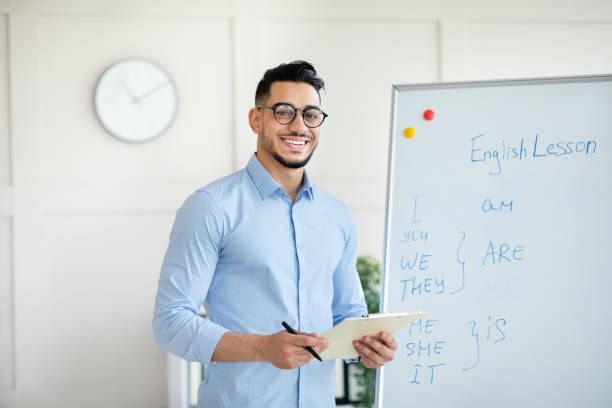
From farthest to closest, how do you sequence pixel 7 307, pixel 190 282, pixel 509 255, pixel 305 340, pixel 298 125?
pixel 7 307 < pixel 509 255 < pixel 298 125 < pixel 190 282 < pixel 305 340

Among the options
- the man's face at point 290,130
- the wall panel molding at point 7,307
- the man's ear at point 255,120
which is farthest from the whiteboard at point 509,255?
the wall panel molding at point 7,307

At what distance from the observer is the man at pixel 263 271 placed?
1081 millimetres

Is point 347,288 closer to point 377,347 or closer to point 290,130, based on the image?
point 377,347

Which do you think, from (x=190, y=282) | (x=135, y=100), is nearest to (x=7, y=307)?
(x=135, y=100)

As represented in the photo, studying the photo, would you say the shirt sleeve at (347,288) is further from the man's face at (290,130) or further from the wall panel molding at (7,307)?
the wall panel molding at (7,307)

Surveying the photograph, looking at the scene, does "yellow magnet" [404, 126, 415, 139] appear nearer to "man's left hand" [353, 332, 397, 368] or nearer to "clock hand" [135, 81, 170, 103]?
"man's left hand" [353, 332, 397, 368]

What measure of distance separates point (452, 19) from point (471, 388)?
216cm

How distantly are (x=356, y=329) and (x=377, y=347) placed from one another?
0.10 metres

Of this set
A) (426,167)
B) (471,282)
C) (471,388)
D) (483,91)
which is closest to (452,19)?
(483,91)

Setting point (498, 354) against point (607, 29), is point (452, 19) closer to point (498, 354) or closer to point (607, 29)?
point (607, 29)

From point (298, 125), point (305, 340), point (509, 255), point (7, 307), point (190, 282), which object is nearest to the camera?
point (305, 340)

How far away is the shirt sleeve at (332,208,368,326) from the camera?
1392 millimetres

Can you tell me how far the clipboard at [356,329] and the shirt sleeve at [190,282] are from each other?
256 mm

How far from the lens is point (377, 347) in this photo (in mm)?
Answer: 1122
